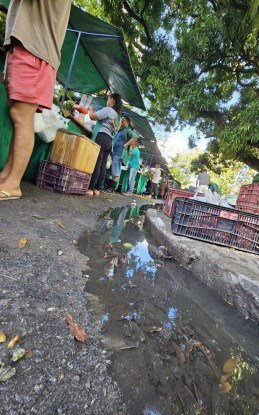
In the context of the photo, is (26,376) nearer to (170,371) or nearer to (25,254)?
(170,371)

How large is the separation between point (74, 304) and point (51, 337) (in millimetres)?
260

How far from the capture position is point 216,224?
3004 mm

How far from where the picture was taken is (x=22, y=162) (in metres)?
2.43

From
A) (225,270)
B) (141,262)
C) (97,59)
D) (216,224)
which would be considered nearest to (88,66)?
(97,59)

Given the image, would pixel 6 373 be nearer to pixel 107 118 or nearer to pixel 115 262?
pixel 115 262

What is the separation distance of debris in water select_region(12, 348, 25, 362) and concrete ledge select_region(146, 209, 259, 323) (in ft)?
4.75

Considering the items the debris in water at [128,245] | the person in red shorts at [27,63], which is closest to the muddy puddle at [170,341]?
the debris in water at [128,245]

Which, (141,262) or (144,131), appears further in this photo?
(144,131)

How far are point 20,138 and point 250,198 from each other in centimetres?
444

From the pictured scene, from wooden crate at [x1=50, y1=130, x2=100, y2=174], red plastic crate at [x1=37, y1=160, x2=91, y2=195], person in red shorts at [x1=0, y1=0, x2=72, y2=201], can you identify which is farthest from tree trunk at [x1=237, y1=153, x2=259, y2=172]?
person in red shorts at [x1=0, y1=0, x2=72, y2=201]

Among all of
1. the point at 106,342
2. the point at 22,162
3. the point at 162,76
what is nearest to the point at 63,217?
the point at 22,162

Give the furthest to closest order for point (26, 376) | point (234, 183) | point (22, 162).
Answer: point (234, 183), point (22, 162), point (26, 376)

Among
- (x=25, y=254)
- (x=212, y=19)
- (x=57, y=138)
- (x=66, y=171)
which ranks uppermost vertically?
(x=212, y=19)

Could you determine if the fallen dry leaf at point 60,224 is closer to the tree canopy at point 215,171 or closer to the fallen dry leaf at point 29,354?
the fallen dry leaf at point 29,354
